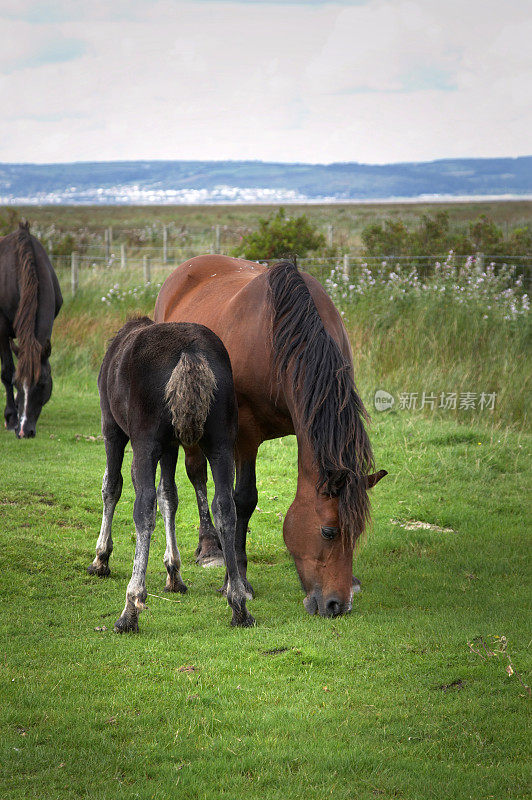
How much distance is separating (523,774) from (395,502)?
14.7 ft

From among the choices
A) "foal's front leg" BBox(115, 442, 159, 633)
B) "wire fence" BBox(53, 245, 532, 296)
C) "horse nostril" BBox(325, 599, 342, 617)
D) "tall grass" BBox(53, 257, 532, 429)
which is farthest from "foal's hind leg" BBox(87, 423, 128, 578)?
"wire fence" BBox(53, 245, 532, 296)

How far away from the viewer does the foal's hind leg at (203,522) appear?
20.6ft

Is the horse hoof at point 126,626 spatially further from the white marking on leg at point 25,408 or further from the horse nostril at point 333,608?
the white marking on leg at point 25,408

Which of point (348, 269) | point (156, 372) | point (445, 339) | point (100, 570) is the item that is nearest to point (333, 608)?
point (156, 372)

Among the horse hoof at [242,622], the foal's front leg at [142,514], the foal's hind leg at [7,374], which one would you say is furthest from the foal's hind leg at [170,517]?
the foal's hind leg at [7,374]

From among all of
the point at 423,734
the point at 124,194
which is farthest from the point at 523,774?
the point at 124,194

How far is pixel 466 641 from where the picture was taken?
176 inches

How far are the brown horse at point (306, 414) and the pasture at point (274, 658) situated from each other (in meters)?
0.43

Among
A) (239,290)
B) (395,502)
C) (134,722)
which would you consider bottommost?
(395,502)

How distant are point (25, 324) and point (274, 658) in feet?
22.1

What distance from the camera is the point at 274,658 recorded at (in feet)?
13.9

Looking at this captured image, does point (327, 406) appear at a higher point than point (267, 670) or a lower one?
higher

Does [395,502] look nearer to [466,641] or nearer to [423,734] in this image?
[466,641]

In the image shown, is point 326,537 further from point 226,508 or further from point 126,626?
point 126,626
